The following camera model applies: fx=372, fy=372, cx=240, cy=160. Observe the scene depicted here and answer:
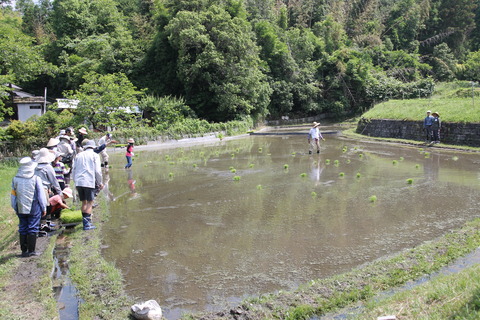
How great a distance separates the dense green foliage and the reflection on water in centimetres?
1527

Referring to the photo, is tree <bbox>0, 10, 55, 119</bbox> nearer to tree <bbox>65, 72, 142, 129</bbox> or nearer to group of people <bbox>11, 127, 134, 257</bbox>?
tree <bbox>65, 72, 142, 129</bbox>

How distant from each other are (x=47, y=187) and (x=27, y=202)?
2019 millimetres

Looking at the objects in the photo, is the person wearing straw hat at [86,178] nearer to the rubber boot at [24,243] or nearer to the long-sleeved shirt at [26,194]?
the long-sleeved shirt at [26,194]

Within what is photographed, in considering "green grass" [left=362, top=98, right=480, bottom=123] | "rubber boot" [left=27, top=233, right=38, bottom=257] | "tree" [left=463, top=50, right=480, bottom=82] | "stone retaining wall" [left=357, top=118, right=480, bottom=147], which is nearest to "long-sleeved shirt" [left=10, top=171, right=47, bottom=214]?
"rubber boot" [left=27, top=233, right=38, bottom=257]

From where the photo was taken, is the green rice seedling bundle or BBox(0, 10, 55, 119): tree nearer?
the green rice seedling bundle

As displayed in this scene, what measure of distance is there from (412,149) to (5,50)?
2353 cm

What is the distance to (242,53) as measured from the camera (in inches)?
1550

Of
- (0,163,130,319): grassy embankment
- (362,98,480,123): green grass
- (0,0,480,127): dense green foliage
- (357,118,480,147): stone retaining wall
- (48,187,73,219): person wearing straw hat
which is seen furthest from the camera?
(0,0,480,127): dense green foliage

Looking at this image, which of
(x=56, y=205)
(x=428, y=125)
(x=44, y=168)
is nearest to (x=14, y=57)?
(x=56, y=205)

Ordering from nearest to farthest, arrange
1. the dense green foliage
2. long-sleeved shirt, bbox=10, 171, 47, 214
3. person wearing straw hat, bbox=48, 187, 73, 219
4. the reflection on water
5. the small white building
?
the reflection on water < long-sleeved shirt, bbox=10, 171, 47, 214 < person wearing straw hat, bbox=48, 187, 73, 219 < the dense green foliage < the small white building

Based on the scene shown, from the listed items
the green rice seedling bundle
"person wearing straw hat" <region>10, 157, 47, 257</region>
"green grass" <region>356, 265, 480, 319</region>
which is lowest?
"green grass" <region>356, 265, 480, 319</region>

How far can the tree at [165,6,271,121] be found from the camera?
123ft

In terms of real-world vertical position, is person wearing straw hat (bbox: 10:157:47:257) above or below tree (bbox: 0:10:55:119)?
below

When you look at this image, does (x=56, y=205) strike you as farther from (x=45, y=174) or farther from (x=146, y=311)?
(x=146, y=311)
